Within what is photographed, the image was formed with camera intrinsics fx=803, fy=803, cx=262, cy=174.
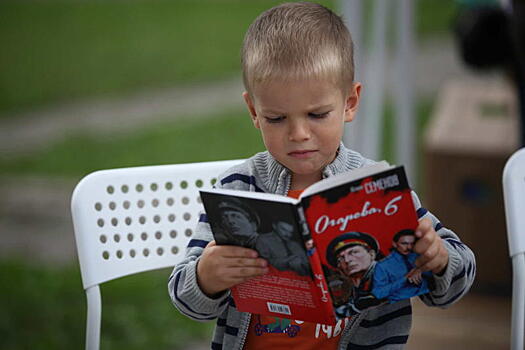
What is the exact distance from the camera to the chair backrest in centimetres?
177

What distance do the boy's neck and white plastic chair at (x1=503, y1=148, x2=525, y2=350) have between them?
40 centimetres

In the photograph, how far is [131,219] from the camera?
6.07 ft

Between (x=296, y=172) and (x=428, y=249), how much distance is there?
1.05ft

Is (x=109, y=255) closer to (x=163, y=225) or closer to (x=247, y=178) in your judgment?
(x=163, y=225)

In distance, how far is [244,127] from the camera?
6.30 m

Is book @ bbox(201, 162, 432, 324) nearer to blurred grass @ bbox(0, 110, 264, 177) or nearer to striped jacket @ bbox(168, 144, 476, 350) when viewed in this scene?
striped jacket @ bbox(168, 144, 476, 350)

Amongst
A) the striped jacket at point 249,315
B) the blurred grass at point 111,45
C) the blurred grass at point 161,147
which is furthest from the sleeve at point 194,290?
the blurred grass at point 111,45

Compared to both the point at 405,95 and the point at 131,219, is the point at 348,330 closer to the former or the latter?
the point at 131,219

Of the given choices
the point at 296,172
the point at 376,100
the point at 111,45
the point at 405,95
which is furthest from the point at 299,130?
the point at 111,45

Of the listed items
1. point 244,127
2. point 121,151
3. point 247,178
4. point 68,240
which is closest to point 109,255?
point 247,178

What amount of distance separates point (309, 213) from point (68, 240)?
3.10 meters

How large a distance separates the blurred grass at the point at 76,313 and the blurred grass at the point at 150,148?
1.50 metres

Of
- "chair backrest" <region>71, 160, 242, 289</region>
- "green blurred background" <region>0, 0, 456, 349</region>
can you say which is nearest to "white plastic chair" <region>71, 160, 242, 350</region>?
"chair backrest" <region>71, 160, 242, 289</region>

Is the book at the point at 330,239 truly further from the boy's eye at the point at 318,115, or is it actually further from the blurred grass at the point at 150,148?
the blurred grass at the point at 150,148
